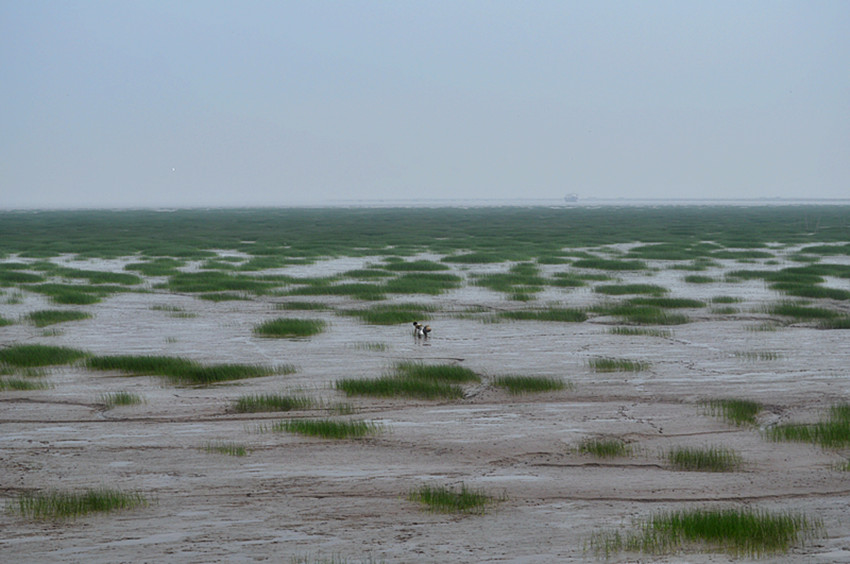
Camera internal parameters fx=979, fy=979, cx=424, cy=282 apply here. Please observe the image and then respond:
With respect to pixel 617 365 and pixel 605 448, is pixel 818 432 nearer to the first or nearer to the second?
pixel 605 448

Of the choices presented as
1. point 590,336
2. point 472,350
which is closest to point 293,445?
point 472,350

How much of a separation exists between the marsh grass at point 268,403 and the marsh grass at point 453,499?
3.66m

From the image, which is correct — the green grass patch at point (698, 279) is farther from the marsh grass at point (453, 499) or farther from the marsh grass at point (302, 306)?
the marsh grass at point (453, 499)

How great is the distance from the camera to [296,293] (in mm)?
24891

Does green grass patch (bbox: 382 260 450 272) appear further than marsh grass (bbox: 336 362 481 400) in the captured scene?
Yes

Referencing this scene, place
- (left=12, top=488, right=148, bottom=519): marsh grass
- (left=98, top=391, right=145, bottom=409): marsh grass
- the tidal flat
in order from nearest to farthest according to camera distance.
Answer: the tidal flat
(left=12, top=488, right=148, bottom=519): marsh grass
(left=98, top=391, right=145, bottom=409): marsh grass

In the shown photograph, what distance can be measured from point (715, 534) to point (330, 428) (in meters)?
4.41

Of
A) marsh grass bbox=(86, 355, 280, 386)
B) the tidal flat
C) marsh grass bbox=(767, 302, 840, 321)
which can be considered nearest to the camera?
the tidal flat

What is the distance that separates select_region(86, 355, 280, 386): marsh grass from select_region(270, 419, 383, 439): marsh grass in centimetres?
332

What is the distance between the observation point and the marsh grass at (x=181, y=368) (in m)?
13.5

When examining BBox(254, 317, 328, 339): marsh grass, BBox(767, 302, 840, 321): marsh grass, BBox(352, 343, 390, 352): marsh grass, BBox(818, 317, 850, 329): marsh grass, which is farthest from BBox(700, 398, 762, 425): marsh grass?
BBox(767, 302, 840, 321): marsh grass

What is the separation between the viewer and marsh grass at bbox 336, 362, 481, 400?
12305mm

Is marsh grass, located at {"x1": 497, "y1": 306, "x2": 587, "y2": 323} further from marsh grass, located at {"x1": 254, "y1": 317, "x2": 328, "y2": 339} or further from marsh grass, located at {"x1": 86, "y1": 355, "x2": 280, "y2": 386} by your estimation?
marsh grass, located at {"x1": 86, "y1": 355, "x2": 280, "y2": 386}

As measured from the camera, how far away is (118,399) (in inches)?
468
